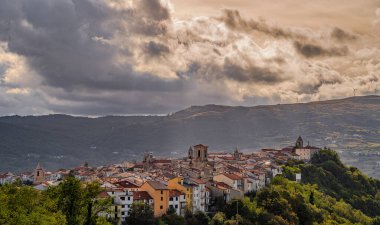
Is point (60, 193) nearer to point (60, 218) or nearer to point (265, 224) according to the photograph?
point (60, 218)

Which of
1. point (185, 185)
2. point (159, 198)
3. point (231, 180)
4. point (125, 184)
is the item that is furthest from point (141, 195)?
point (231, 180)

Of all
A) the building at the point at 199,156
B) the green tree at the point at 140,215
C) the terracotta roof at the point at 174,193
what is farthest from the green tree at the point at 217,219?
the building at the point at 199,156

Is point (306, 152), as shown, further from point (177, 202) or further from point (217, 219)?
point (177, 202)

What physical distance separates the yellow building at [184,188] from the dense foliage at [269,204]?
2.70m

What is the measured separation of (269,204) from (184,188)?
62.1ft

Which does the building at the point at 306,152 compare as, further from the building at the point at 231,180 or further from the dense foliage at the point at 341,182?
the building at the point at 231,180

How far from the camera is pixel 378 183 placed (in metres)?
182

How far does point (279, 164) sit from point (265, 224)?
2703 inches

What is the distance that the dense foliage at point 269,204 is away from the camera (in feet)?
202

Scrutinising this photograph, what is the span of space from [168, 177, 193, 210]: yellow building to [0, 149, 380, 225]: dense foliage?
8.86ft

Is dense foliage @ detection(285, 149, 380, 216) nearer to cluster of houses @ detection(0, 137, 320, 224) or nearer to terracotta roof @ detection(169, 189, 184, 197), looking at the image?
cluster of houses @ detection(0, 137, 320, 224)

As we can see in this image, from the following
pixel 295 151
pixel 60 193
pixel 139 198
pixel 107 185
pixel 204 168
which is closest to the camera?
pixel 60 193

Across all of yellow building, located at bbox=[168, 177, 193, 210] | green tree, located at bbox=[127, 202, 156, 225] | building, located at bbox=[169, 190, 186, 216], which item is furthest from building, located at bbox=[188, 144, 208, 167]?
green tree, located at bbox=[127, 202, 156, 225]

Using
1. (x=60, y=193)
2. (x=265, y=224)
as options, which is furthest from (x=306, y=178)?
(x=60, y=193)
